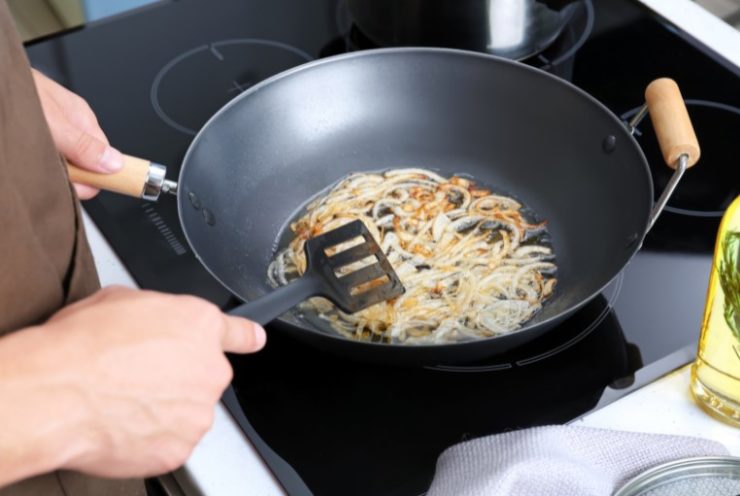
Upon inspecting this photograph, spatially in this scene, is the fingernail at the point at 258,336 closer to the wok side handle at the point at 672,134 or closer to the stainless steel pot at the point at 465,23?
the wok side handle at the point at 672,134

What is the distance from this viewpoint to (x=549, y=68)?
4.23ft

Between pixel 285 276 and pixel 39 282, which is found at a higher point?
pixel 39 282

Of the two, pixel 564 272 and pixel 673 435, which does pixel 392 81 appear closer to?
pixel 564 272

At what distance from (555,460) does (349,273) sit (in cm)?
28

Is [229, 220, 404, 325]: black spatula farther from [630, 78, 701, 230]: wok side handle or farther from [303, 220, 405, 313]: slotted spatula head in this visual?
[630, 78, 701, 230]: wok side handle

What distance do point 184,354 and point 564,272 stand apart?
552 millimetres

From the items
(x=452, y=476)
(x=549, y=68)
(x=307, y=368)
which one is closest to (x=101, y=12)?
(x=549, y=68)

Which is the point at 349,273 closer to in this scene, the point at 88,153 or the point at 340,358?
the point at 340,358

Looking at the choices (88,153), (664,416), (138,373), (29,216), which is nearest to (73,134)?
(88,153)

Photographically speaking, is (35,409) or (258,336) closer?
(35,409)

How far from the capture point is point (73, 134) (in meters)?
0.84

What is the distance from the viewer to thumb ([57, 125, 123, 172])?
0.84 metres

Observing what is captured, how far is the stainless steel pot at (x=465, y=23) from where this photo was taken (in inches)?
46.8

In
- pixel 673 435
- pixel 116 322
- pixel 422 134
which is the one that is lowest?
pixel 673 435
